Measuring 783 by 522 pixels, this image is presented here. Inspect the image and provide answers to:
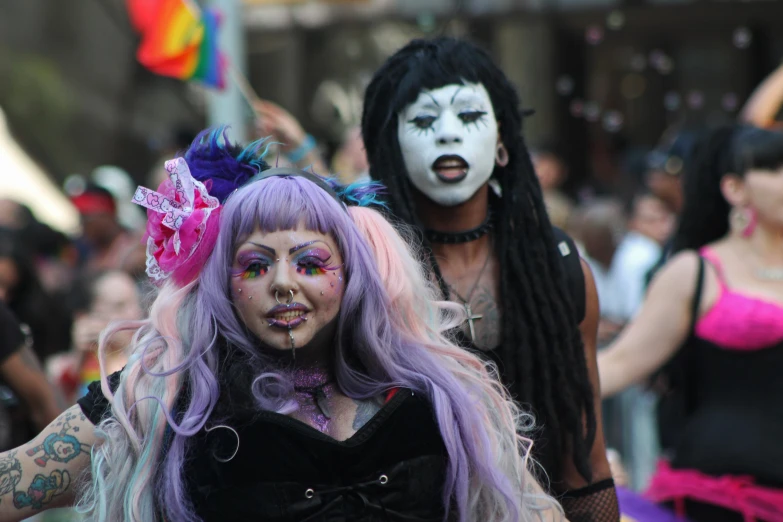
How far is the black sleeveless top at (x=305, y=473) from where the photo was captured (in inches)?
112

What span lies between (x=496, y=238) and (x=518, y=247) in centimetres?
8

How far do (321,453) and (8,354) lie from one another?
2002 mm

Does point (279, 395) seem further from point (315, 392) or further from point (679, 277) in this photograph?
point (679, 277)

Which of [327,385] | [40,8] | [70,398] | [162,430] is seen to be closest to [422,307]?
[327,385]

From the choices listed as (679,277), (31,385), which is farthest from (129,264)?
(679,277)

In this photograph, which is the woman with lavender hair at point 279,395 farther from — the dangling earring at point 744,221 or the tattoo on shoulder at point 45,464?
the dangling earring at point 744,221

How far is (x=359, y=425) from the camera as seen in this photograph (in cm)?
297

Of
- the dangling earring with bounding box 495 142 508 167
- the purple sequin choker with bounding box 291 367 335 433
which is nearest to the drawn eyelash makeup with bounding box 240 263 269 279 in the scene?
the purple sequin choker with bounding box 291 367 335 433

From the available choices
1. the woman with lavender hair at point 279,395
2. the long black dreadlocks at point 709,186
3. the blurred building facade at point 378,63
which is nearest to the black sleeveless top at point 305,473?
the woman with lavender hair at point 279,395

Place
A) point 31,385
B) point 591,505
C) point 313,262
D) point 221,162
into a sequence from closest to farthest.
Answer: point 313,262 → point 221,162 → point 591,505 → point 31,385

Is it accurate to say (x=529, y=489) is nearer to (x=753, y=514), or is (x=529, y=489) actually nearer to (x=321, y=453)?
(x=321, y=453)

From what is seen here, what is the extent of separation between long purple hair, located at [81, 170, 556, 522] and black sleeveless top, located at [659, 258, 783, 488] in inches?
59.9

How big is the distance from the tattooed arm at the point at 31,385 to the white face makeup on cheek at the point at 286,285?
5.94 feet

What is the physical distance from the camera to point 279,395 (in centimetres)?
294
